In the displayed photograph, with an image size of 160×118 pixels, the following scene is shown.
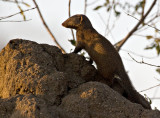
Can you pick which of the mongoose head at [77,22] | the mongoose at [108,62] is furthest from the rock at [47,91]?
the mongoose head at [77,22]

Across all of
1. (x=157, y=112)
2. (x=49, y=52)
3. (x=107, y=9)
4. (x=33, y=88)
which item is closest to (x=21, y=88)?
(x=33, y=88)

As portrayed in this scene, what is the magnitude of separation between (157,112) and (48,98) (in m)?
1.10

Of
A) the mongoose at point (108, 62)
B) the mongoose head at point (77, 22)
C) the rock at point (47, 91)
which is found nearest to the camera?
the rock at point (47, 91)

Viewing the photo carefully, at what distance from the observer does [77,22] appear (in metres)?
5.09

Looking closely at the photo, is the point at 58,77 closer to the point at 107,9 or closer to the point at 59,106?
the point at 59,106

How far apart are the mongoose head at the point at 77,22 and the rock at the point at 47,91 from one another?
1.17 metres

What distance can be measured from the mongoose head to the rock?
1174 millimetres

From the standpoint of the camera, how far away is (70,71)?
4.02 m

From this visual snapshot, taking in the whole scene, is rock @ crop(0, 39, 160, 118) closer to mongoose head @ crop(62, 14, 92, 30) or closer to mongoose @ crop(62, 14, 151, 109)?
mongoose @ crop(62, 14, 151, 109)

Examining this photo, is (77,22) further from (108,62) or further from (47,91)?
(47,91)

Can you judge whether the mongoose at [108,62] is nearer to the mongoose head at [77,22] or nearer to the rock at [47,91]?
the mongoose head at [77,22]

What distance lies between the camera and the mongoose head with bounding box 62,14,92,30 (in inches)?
199

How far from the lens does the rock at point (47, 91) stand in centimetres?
295

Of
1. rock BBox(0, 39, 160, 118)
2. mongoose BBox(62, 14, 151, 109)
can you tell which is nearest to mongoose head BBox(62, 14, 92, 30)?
mongoose BBox(62, 14, 151, 109)
